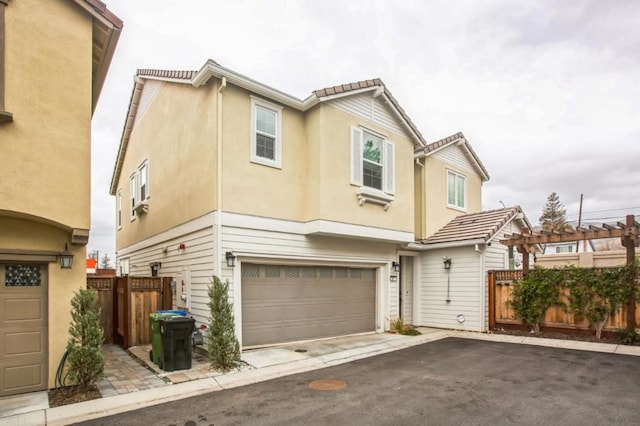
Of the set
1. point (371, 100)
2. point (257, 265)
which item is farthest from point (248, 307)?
point (371, 100)

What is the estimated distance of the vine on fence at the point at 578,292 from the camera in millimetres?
10070

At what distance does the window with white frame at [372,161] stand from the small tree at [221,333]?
4616mm

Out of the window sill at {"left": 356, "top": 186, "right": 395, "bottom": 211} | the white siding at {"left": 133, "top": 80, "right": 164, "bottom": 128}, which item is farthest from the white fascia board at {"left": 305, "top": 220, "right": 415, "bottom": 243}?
the white siding at {"left": 133, "top": 80, "right": 164, "bottom": 128}

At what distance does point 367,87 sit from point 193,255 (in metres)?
6.56

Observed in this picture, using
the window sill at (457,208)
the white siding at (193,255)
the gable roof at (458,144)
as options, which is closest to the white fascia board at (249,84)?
the white siding at (193,255)

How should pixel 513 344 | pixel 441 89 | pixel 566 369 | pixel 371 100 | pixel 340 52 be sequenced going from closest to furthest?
pixel 566 369, pixel 513 344, pixel 371 100, pixel 340 52, pixel 441 89

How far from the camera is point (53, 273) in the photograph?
6.32 m

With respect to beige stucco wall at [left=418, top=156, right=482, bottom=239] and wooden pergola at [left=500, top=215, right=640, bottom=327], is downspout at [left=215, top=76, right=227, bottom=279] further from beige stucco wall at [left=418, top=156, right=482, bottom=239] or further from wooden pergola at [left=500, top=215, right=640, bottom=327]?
wooden pergola at [left=500, top=215, right=640, bottom=327]

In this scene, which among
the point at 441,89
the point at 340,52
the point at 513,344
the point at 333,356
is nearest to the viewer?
the point at 333,356

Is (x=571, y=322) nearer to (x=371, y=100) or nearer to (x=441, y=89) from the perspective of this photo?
(x=371, y=100)

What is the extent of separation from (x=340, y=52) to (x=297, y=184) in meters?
6.62

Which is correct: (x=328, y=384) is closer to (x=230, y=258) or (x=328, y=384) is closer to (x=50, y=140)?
(x=230, y=258)

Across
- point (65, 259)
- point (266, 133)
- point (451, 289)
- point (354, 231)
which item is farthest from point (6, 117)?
point (451, 289)

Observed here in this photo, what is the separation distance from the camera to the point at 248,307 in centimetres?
916
